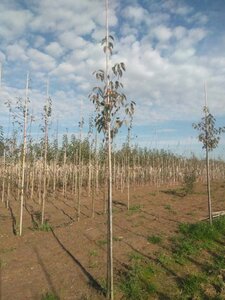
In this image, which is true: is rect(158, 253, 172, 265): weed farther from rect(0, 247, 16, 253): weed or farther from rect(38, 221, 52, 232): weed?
rect(38, 221, 52, 232): weed

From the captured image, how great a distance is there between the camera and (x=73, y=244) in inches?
542

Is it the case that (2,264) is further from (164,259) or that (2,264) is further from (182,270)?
(182,270)

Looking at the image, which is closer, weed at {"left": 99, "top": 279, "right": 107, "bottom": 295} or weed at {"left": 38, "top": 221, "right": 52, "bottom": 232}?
weed at {"left": 99, "top": 279, "right": 107, "bottom": 295}

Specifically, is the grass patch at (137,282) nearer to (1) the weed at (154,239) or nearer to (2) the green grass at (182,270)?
(2) the green grass at (182,270)

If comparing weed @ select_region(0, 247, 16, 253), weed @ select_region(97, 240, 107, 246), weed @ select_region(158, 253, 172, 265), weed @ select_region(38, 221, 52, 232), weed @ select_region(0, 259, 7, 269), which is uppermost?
weed @ select_region(38, 221, 52, 232)

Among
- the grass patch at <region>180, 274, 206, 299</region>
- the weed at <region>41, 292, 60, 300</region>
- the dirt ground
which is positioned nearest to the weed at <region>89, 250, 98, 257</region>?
the dirt ground

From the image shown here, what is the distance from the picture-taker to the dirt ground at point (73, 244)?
988 cm

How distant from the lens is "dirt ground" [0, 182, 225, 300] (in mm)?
9875

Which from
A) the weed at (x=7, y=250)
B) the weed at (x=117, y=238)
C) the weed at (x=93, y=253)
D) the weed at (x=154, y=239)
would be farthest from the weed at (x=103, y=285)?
the weed at (x=7, y=250)

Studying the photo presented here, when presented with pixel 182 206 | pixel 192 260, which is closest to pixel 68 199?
pixel 182 206

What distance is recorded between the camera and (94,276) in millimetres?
10328

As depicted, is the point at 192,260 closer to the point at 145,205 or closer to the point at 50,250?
the point at 50,250

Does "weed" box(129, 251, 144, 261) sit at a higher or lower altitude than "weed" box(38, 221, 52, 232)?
lower

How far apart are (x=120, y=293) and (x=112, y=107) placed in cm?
489
